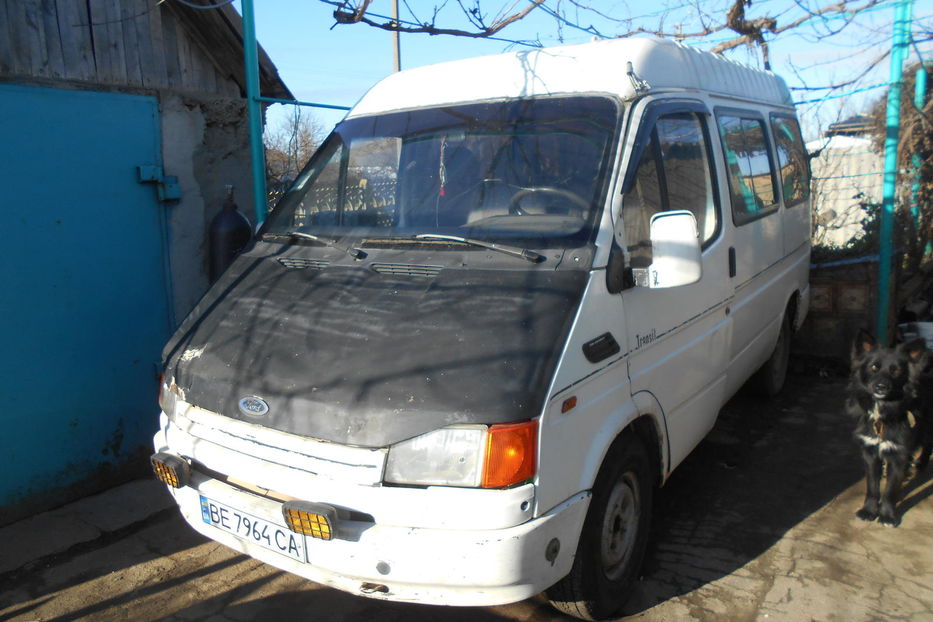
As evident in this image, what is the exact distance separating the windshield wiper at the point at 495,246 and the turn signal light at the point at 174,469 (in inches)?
55.3

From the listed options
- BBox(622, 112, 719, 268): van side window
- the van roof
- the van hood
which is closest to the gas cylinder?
the van roof

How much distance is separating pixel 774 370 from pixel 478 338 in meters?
4.32

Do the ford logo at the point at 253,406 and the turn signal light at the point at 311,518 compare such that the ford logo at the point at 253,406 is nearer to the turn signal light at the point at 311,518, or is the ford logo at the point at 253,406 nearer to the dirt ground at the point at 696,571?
the turn signal light at the point at 311,518

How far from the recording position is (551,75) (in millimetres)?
3662

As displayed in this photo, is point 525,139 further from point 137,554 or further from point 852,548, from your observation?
point 137,554

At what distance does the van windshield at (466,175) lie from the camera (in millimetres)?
3254

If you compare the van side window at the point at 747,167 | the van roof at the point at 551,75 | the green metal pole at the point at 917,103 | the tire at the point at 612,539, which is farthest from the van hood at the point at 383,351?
the green metal pole at the point at 917,103

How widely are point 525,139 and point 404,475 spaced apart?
180 centimetres

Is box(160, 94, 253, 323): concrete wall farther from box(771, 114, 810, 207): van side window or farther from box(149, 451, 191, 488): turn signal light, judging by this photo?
box(771, 114, 810, 207): van side window

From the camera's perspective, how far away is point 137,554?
4023 mm

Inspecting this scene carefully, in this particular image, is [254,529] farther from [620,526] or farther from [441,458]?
[620,526]

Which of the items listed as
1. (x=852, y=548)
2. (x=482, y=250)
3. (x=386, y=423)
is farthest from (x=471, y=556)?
(x=852, y=548)

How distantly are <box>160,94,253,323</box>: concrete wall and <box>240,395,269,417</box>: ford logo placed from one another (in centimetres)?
249

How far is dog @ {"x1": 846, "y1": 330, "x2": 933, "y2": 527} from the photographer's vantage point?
3.94m
